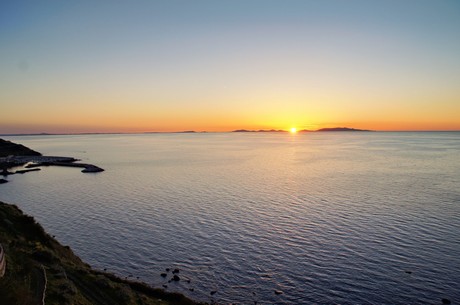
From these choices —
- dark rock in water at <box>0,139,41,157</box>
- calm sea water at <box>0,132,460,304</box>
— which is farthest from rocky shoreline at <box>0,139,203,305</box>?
dark rock in water at <box>0,139,41,157</box>

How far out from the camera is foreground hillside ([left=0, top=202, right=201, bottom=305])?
20.3 meters

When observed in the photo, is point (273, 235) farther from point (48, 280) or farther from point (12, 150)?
point (12, 150)

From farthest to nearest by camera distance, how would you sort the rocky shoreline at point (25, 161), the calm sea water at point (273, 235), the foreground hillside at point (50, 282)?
the rocky shoreline at point (25, 161) < the calm sea water at point (273, 235) < the foreground hillside at point (50, 282)

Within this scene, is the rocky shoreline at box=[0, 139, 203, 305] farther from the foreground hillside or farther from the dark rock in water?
the dark rock in water

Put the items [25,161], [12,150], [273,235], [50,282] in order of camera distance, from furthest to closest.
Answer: [12,150] < [25,161] < [273,235] < [50,282]

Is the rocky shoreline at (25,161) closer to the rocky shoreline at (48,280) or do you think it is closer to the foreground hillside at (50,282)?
the rocky shoreline at (48,280)

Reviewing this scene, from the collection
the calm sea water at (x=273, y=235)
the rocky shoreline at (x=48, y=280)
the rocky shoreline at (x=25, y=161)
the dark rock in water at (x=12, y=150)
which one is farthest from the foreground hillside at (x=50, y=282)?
the dark rock in water at (x=12, y=150)

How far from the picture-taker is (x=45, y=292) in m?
21.1

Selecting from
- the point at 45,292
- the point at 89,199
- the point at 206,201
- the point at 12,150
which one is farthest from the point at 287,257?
the point at 12,150

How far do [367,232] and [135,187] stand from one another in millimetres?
56929

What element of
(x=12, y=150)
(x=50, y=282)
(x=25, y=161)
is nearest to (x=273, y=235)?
(x=50, y=282)

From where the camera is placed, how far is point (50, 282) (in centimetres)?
2298

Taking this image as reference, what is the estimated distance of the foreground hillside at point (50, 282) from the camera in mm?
20266

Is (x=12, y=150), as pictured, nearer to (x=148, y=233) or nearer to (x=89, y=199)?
(x=89, y=199)
